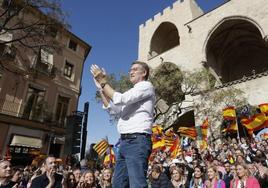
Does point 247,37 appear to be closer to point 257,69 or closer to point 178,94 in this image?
point 257,69

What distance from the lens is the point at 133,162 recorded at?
1.90 m

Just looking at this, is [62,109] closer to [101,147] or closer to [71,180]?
[101,147]

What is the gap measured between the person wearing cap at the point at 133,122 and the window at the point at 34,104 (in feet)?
53.1

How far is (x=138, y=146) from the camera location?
1973 millimetres

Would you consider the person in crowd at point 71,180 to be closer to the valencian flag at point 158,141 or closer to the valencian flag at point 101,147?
the valencian flag at point 101,147

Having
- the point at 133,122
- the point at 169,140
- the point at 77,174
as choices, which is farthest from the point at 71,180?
the point at 169,140

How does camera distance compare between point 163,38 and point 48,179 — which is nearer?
point 48,179

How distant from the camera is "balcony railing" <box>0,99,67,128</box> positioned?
1544 centimetres

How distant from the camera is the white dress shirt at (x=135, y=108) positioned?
2.09 m

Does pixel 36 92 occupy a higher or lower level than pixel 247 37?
lower

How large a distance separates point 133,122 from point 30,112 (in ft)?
54.8

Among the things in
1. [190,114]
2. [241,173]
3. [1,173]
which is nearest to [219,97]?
[190,114]

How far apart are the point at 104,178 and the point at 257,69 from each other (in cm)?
2413

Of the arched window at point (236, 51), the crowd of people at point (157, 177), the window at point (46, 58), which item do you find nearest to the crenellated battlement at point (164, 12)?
the arched window at point (236, 51)
